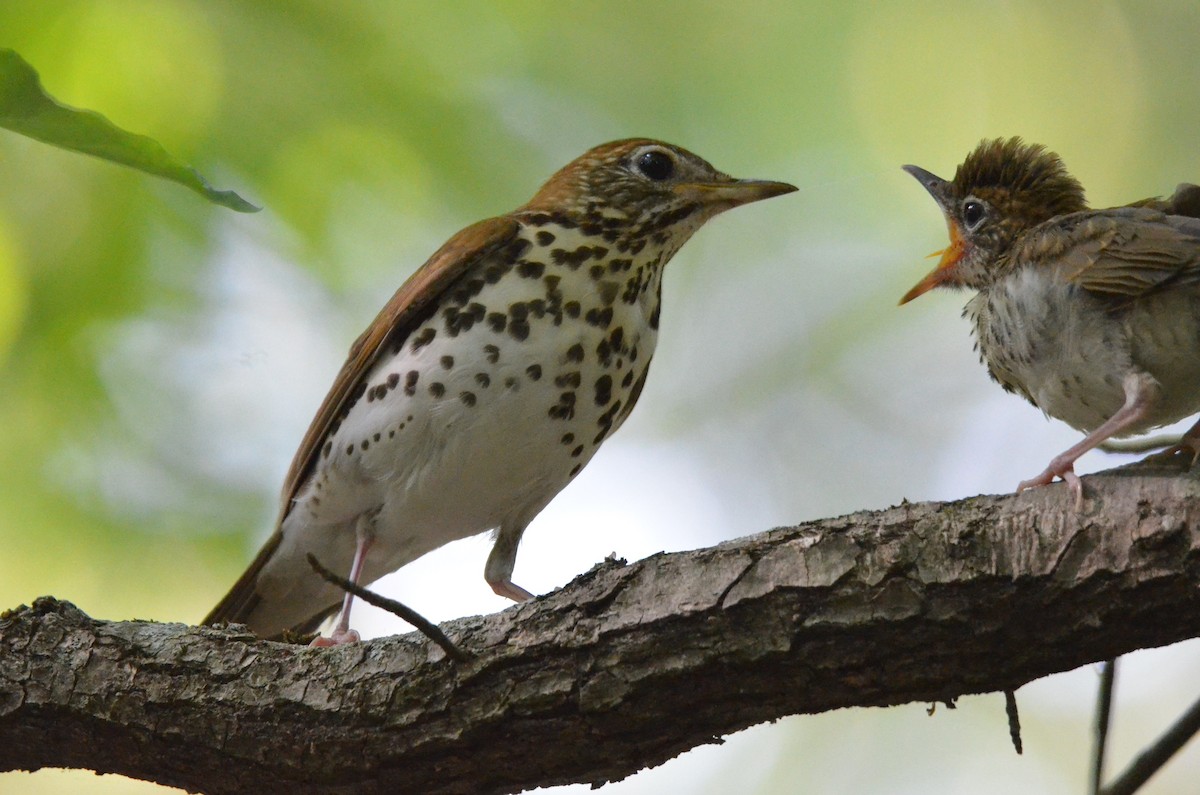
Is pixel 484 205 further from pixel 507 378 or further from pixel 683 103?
pixel 507 378

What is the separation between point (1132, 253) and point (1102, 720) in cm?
142

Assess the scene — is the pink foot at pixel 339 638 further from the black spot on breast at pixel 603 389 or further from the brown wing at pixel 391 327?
the black spot on breast at pixel 603 389

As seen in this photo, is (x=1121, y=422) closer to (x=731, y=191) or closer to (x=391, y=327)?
(x=731, y=191)

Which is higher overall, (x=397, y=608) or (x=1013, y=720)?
(x=397, y=608)

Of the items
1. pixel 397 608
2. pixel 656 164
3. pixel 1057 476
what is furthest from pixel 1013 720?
pixel 656 164

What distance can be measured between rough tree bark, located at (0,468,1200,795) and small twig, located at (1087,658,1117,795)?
89cm

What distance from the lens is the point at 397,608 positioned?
2.85m

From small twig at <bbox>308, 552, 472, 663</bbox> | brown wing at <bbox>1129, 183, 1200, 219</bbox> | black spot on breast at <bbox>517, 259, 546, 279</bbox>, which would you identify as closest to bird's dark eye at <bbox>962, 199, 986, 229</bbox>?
brown wing at <bbox>1129, 183, 1200, 219</bbox>

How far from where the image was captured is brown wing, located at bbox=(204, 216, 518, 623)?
15.7 ft

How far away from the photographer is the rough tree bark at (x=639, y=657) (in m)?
2.96

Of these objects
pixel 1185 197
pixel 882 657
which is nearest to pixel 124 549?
pixel 882 657

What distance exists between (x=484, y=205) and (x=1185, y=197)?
13.3 feet

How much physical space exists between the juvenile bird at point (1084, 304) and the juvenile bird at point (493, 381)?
982 mm

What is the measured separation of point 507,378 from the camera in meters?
4.54
